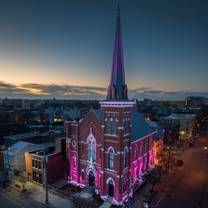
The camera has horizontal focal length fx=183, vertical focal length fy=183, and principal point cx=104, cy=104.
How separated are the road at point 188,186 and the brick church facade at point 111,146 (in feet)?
19.9

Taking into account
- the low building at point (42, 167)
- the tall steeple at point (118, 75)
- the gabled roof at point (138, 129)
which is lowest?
the low building at point (42, 167)

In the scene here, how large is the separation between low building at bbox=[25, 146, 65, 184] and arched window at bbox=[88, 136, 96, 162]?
8734 mm

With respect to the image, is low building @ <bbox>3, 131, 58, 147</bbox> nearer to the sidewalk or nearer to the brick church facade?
the brick church facade

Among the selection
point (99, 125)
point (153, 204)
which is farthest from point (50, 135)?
point (153, 204)

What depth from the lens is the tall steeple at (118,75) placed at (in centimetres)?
2900

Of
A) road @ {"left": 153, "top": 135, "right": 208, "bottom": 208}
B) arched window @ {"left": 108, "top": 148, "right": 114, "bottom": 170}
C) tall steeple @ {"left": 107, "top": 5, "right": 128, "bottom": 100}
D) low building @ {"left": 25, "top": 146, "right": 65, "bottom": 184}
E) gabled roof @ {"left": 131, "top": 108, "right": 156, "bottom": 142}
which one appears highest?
tall steeple @ {"left": 107, "top": 5, "right": 128, "bottom": 100}

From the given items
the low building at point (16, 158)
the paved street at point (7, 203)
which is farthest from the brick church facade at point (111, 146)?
the low building at point (16, 158)

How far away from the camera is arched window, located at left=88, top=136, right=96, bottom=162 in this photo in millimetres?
33325

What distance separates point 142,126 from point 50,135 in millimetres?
28287

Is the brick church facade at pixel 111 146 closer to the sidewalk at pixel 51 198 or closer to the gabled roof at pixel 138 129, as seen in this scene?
the gabled roof at pixel 138 129

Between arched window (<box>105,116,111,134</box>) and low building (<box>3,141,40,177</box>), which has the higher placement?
arched window (<box>105,116,111,134</box>)

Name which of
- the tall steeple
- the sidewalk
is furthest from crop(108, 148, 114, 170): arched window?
the tall steeple

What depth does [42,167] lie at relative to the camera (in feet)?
120

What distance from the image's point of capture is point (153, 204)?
30531 mm
